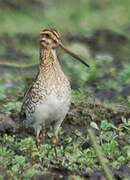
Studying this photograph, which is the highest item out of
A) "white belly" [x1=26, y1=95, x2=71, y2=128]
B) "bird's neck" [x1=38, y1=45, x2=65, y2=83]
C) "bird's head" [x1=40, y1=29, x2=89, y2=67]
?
"bird's head" [x1=40, y1=29, x2=89, y2=67]

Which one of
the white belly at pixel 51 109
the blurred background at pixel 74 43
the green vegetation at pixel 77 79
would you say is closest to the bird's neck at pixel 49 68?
the white belly at pixel 51 109

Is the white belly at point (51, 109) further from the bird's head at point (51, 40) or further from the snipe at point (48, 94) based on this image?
the bird's head at point (51, 40)

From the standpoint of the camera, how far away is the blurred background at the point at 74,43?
372 inches

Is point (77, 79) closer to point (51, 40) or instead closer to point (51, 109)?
point (51, 40)

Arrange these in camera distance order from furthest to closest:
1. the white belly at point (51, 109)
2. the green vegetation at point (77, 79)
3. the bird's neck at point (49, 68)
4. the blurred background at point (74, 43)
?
1. the blurred background at point (74, 43)
2. the bird's neck at point (49, 68)
3. the white belly at point (51, 109)
4. the green vegetation at point (77, 79)

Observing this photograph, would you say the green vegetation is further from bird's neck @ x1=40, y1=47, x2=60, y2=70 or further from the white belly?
bird's neck @ x1=40, y1=47, x2=60, y2=70

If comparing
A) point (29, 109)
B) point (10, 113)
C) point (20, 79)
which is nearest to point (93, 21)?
point (20, 79)

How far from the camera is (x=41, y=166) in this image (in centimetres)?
591

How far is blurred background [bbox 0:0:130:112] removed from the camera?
9.44m

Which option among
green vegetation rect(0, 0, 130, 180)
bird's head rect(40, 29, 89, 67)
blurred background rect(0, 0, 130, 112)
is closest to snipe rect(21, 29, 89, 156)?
bird's head rect(40, 29, 89, 67)

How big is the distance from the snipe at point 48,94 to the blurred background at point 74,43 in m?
0.98

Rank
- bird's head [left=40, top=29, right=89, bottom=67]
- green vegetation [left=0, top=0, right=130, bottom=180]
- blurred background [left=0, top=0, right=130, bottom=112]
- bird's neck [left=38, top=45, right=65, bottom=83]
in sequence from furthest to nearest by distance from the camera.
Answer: blurred background [left=0, top=0, right=130, bottom=112], bird's head [left=40, top=29, right=89, bottom=67], bird's neck [left=38, top=45, right=65, bottom=83], green vegetation [left=0, top=0, right=130, bottom=180]

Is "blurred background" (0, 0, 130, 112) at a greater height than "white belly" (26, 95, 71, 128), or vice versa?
"blurred background" (0, 0, 130, 112)

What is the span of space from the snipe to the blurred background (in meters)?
0.98
